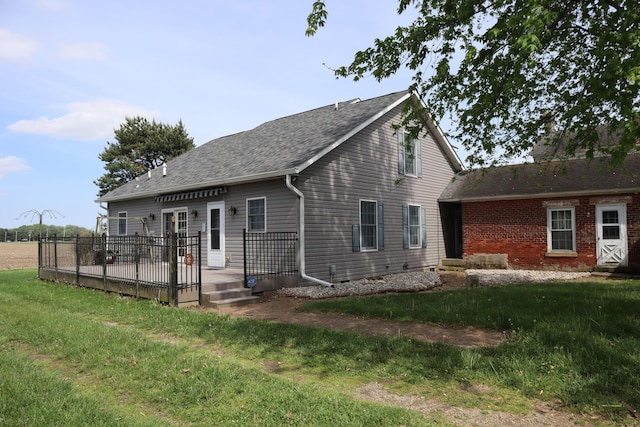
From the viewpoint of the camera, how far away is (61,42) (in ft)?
30.6

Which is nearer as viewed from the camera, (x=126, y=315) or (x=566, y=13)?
(x=566, y=13)

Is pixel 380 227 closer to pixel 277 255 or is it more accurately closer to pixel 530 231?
pixel 277 255

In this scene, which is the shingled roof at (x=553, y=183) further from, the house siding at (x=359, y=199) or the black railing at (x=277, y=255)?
the black railing at (x=277, y=255)

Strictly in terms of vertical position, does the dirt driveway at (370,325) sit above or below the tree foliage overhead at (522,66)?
below

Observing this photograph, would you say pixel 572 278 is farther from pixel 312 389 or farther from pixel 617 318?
pixel 312 389

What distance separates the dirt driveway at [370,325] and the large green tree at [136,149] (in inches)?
1496

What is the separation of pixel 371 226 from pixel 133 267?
7.76 m

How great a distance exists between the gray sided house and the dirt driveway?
9.91 feet

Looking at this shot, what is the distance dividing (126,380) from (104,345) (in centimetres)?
173

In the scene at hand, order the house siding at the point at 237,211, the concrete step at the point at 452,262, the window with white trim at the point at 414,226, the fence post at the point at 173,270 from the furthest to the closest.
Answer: the concrete step at the point at 452,262
the window with white trim at the point at 414,226
the house siding at the point at 237,211
the fence post at the point at 173,270

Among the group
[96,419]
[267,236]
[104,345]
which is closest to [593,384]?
[96,419]

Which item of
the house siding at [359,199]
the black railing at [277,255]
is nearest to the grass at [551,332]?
the black railing at [277,255]

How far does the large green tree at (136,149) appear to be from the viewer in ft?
144

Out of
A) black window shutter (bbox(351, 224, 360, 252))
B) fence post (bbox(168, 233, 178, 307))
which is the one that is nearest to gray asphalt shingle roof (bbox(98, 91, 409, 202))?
black window shutter (bbox(351, 224, 360, 252))
